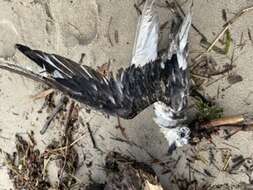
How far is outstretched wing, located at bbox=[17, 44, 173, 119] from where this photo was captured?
261 cm

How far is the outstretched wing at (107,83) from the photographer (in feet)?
8.57

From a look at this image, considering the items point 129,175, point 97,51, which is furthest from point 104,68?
point 129,175

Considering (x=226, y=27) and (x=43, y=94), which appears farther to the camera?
(x=43, y=94)

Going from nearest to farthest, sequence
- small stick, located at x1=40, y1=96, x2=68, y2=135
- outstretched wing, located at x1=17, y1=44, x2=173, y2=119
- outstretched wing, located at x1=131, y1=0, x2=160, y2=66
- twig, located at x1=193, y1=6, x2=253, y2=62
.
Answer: outstretched wing, located at x1=17, y1=44, x2=173, y2=119 → outstretched wing, located at x1=131, y1=0, x2=160, y2=66 → twig, located at x1=193, y1=6, x2=253, y2=62 → small stick, located at x1=40, y1=96, x2=68, y2=135

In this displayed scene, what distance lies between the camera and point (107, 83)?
275cm

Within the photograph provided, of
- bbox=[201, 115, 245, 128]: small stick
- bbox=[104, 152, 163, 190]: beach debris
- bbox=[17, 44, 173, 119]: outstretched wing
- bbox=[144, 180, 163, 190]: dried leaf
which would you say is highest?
bbox=[17, 44, 173, 119]: outstretched wing

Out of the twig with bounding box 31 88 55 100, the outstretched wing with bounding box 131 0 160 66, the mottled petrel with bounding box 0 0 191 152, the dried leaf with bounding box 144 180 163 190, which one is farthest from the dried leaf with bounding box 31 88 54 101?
the dried leaf with bounding box 144 180 163 190

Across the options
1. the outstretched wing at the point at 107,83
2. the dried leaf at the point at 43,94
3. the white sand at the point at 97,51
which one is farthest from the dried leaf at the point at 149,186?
the dried leaf at the point at 43,94

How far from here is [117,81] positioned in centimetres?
279

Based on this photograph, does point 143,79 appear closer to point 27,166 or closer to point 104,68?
point 104,68

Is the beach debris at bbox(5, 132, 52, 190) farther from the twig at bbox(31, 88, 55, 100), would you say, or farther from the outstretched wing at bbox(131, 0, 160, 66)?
the outstretched wing at bbox(131, 0, 160, 66)

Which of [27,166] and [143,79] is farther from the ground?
[143,79]

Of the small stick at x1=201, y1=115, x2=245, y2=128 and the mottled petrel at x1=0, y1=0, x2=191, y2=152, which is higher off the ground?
the mottled petrel at x1=0, y1=0, x2=191, y2=152

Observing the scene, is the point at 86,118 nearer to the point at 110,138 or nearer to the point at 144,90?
the point at 110,138
